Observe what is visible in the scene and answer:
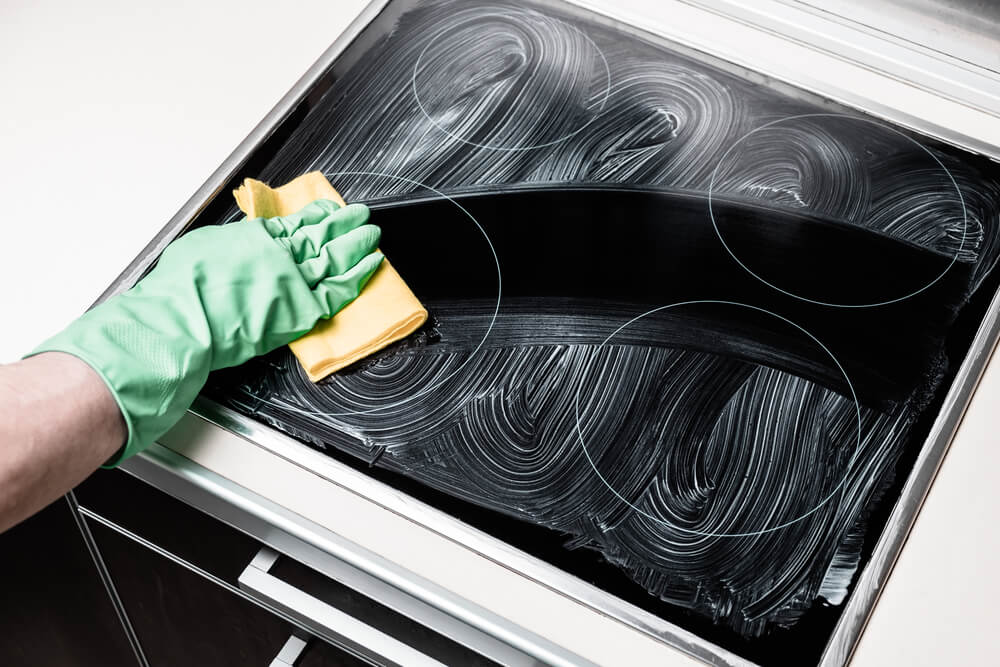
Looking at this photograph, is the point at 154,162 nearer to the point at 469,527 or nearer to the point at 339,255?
the point at 339,255

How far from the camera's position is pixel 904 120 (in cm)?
96

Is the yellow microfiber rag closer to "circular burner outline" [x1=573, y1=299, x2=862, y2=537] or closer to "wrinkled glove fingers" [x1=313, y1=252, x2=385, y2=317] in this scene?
"wrinkled glove fingers" [x1=313, y1=252, x2=385, y2=317]

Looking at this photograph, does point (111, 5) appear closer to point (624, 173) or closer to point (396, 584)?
point (624, 173)

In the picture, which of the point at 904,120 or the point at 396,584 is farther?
the point at 904,120

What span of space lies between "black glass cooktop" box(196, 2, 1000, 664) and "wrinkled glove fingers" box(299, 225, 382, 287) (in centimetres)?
4

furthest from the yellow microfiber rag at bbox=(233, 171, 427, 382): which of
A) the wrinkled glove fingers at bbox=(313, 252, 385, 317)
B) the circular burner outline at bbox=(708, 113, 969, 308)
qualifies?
the circular burner outline at bbox=(708, 113, 969, 308)

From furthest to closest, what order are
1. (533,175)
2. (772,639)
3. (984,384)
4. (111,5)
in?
(111,5)
(533,175)
(984,384)
(772,639)

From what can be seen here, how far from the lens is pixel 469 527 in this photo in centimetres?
71

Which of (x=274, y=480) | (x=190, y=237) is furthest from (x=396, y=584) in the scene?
(x=190, y=237)

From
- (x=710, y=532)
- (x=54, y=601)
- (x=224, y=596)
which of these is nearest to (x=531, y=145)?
(x=710, y=532)

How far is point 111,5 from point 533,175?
602mm

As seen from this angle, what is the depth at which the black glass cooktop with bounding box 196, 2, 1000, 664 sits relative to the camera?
0.71m

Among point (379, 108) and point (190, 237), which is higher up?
point (379, 108)

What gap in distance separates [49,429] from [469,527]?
0.36 meters
